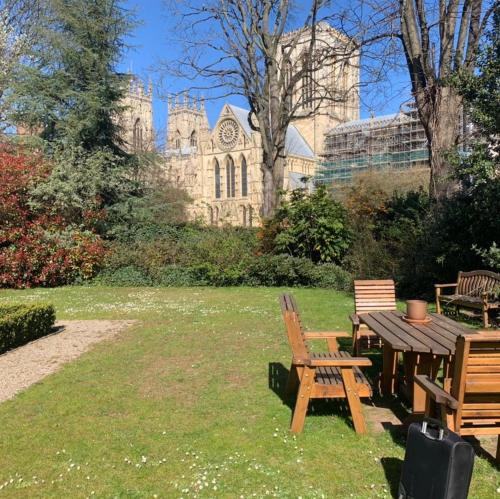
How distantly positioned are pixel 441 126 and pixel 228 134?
45542 mm

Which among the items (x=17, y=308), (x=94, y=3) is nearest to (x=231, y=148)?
(x=94, y=3)

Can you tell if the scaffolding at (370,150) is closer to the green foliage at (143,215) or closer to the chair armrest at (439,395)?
the green foliage at (143,215)

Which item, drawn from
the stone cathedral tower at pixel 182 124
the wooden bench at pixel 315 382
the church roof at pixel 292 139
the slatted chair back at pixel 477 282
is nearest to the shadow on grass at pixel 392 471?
the wooden bench at pixel 315 382

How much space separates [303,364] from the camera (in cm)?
391

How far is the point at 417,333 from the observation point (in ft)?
14.2

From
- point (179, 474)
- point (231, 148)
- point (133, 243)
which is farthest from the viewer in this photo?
point (231, 148)

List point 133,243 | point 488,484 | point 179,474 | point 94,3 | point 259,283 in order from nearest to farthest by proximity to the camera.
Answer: point 488,484, point 179,474, point 259,283, point 133,243, point 94,3

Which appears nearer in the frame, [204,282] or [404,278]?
[404,278]

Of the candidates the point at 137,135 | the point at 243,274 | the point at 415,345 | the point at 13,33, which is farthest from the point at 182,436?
the point at 137,135

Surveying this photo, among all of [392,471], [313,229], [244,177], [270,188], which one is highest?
[244,177]

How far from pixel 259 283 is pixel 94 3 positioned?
13603mm

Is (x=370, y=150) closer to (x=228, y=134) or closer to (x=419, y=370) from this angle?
(x=228, y=134)

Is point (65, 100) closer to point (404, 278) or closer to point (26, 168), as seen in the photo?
point (26, 168)

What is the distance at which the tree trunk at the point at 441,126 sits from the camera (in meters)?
11.7
